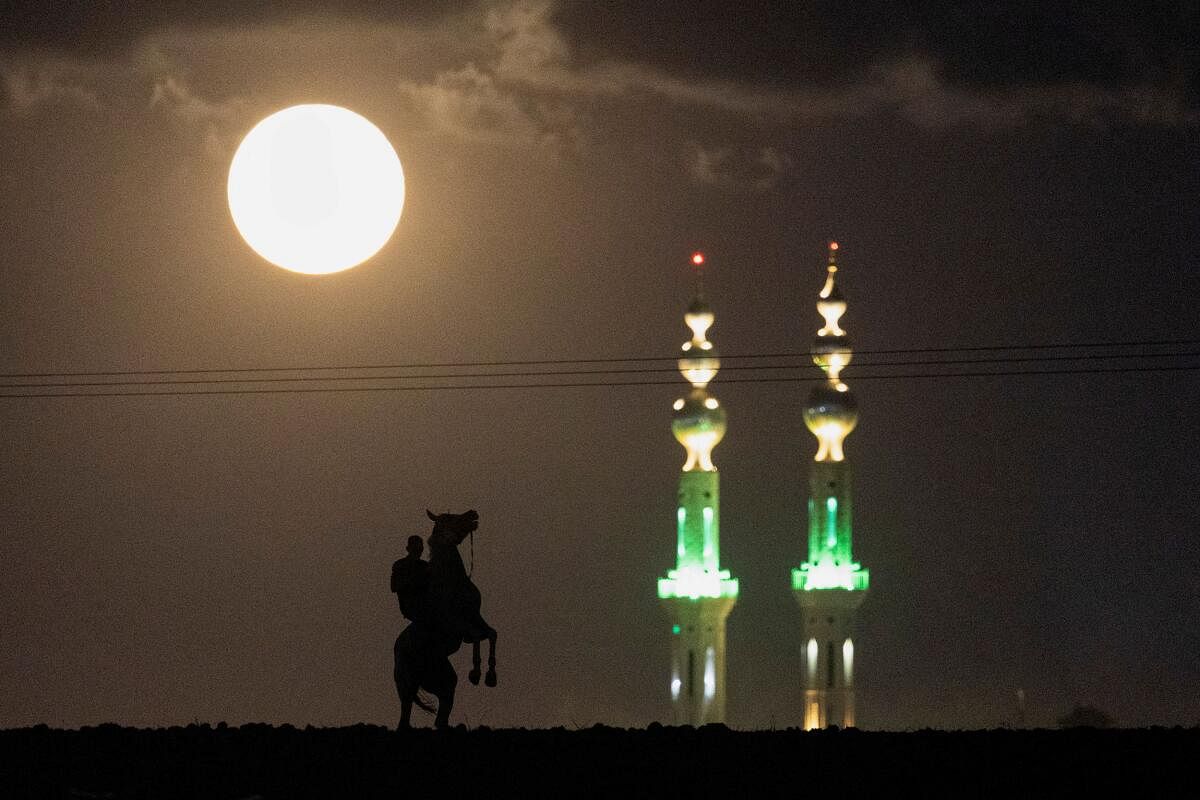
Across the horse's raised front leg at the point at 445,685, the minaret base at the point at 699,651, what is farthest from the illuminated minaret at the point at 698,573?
the horse's raised front leg at the point at 445,685

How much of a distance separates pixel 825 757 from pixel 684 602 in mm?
95590

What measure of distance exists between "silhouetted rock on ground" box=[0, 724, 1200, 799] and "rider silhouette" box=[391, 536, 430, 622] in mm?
2997

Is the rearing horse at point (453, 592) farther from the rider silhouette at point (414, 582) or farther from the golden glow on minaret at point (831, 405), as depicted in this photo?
the golden glow on minaret at point (831, 405)

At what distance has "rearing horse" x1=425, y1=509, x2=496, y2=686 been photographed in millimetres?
35562

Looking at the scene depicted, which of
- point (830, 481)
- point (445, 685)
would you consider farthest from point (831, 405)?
point (445, 685)

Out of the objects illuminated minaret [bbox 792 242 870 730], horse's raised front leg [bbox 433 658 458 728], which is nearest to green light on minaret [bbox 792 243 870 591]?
illuminated minaret [bbox 792 242 870 730]

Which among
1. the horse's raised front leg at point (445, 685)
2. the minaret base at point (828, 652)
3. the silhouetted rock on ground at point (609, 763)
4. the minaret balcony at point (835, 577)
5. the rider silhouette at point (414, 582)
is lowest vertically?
the silhouetted rock on ground at point (609, 763)

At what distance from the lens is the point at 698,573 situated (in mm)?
126250

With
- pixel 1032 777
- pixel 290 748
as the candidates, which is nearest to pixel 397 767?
pixel 290 748

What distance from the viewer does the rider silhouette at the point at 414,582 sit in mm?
35594

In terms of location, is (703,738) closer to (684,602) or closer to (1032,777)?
(1032,777)

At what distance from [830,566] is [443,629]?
3414 inches

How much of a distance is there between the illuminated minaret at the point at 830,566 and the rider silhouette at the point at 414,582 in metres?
83.3

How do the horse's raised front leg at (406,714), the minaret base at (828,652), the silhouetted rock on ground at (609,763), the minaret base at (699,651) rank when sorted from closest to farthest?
the silhouetted rock on ground at (609,763)
the horse's raised front leg at (406,714)
the minaret base at (828,652)
the minaret base at (699,651)
